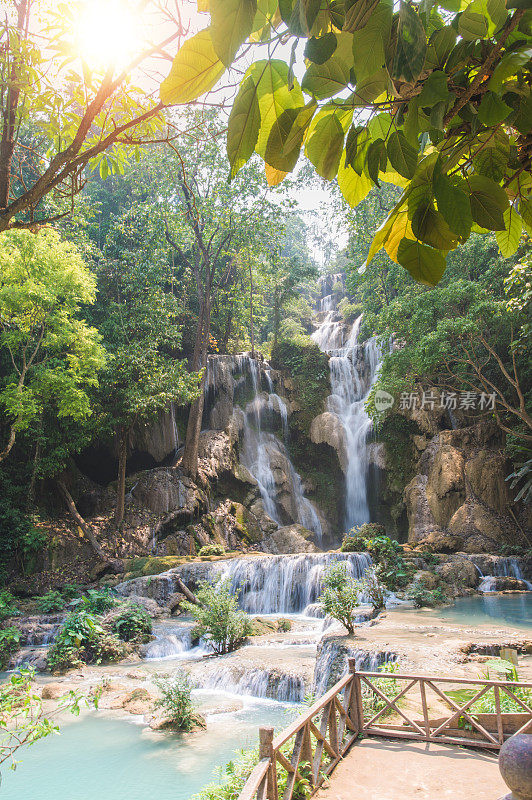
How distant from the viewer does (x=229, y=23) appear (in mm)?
527

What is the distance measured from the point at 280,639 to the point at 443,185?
10147mm

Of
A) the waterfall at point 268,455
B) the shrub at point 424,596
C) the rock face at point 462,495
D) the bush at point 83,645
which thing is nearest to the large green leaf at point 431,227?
the bush at point 83,645

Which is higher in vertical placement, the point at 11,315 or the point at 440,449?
the point at 11,315

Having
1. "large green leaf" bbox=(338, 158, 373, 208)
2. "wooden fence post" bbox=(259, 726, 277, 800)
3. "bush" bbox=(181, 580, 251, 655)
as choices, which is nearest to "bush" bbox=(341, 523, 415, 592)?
"bush" bbox=(181, 580, 251, 655)

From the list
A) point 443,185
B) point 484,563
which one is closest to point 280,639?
point 484,563

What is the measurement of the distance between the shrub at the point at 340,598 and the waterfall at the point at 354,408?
38.5 feet

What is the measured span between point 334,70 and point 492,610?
1137 cm

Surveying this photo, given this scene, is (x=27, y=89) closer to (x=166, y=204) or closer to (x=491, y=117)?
(x=491, y=117)

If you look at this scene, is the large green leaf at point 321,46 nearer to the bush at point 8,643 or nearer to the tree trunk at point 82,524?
the bush at point 8,643

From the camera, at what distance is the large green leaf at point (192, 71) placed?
24.5 inches

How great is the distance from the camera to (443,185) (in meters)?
0.70

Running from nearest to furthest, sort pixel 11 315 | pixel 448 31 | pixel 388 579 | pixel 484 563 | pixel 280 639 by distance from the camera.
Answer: pixel 448 31
pixel 280 639
pixel 388 579
pixel 484 563
pixel 11 315

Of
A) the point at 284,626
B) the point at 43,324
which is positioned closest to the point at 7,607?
the point at 284,626

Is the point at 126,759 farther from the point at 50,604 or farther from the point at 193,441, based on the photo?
the point at 193,441
